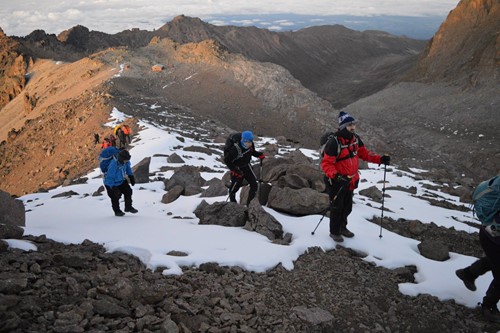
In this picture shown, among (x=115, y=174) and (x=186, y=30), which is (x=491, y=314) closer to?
(x=115, y=174)

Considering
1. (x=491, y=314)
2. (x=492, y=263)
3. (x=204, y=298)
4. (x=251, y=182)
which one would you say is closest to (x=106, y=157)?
(x=251, y=182)

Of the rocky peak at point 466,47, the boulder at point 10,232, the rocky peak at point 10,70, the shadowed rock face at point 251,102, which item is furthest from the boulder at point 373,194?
the rocky peak at point 10,70

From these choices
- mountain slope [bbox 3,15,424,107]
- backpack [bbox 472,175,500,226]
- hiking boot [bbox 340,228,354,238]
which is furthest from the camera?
mountain slope [bbox 3,15,424,107]

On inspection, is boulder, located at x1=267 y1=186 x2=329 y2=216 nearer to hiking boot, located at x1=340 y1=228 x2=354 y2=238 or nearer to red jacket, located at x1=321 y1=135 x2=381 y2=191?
hiking boot, located at x1=340 y1=228 x2=354 y2=238

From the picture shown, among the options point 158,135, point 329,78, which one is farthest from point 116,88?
point 329,78

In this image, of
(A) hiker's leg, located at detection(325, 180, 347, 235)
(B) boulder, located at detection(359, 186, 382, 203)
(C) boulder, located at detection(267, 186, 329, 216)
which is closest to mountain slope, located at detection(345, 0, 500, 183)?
(B) boulder, located at detection(359, 186, 382, 203)

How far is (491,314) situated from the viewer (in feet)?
16.3

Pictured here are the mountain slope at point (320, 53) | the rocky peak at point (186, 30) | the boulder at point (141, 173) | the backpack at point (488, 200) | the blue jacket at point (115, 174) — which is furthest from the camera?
the rocky peak at point (186, 30)

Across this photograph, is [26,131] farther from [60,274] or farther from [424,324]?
[424,324]

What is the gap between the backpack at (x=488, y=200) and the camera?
15.5ft

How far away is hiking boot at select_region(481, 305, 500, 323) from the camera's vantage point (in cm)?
493

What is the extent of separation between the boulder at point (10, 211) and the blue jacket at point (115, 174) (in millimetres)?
1758

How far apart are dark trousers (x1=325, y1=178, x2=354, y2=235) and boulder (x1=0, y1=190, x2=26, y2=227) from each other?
5.75 m

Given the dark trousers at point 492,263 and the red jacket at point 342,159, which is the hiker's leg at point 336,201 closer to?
the red jacket at point 342,159
